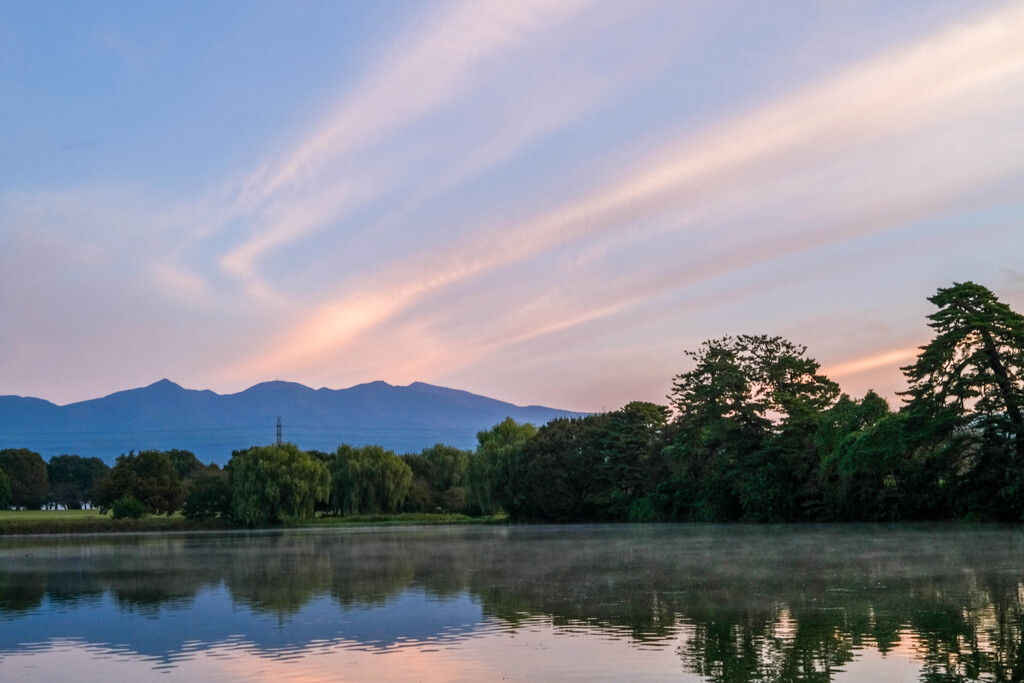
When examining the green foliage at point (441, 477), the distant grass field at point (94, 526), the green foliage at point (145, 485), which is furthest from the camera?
the green foliage at point (441, 477)

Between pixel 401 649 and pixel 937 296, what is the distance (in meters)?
43.1

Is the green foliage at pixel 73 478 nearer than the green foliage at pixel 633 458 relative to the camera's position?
No

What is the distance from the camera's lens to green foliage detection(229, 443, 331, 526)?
81000mm

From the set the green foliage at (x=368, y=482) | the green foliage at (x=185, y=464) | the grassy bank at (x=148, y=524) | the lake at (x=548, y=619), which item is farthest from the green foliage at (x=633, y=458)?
the green foliage at (x=185, y=464)

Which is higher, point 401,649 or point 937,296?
point 937,296

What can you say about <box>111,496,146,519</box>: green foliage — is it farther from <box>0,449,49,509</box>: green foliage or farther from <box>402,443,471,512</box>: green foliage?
<box>0,449,49,509</box>: green foliage

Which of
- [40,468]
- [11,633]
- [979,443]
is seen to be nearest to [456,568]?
[11,633]

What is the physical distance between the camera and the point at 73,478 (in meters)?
167

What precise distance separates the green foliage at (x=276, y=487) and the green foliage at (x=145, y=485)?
2089 cm

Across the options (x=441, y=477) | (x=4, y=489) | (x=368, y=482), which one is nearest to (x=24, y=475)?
(x=4, y=489)

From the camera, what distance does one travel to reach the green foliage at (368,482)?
90.1m

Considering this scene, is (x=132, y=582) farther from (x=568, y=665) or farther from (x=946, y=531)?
(x=946, y=531)

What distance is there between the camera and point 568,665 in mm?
12727

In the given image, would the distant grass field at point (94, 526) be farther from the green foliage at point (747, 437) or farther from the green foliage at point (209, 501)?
the green foliage at point (747, 437)
